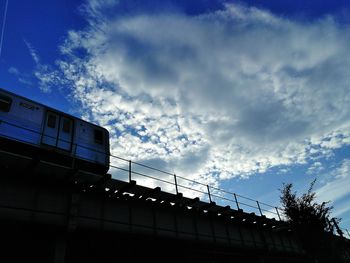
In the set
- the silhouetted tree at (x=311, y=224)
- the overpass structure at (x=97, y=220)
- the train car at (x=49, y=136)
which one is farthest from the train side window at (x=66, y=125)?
the silhouetted tree at (x=311, y=224)

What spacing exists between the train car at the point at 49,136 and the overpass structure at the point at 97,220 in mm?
1232

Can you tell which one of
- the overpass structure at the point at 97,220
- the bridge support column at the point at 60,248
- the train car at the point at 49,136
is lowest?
the bridge support column at the point at 60,248

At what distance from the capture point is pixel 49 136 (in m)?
14.9

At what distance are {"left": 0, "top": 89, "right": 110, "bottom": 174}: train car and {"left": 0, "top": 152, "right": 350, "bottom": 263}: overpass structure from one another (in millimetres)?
1232

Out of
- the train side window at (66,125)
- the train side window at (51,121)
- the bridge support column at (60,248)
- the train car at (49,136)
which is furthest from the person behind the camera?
the train side window at (66,125)

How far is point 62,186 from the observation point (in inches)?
525

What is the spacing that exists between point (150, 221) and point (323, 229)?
45.5 ft

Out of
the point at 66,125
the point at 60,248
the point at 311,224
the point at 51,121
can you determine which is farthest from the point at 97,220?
the point at 311,224

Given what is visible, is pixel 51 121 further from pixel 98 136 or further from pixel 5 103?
pixel 98 136

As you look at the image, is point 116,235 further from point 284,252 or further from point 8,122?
point 284,252

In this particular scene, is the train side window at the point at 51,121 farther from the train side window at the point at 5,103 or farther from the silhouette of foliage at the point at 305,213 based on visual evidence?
the silhouette of foliage at the point at 305,213

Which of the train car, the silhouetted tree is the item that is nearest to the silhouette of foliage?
the silhouetted tree

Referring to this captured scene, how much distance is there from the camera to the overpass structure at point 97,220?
1189 cm

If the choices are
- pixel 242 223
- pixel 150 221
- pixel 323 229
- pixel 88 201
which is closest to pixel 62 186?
pixel 88 201
